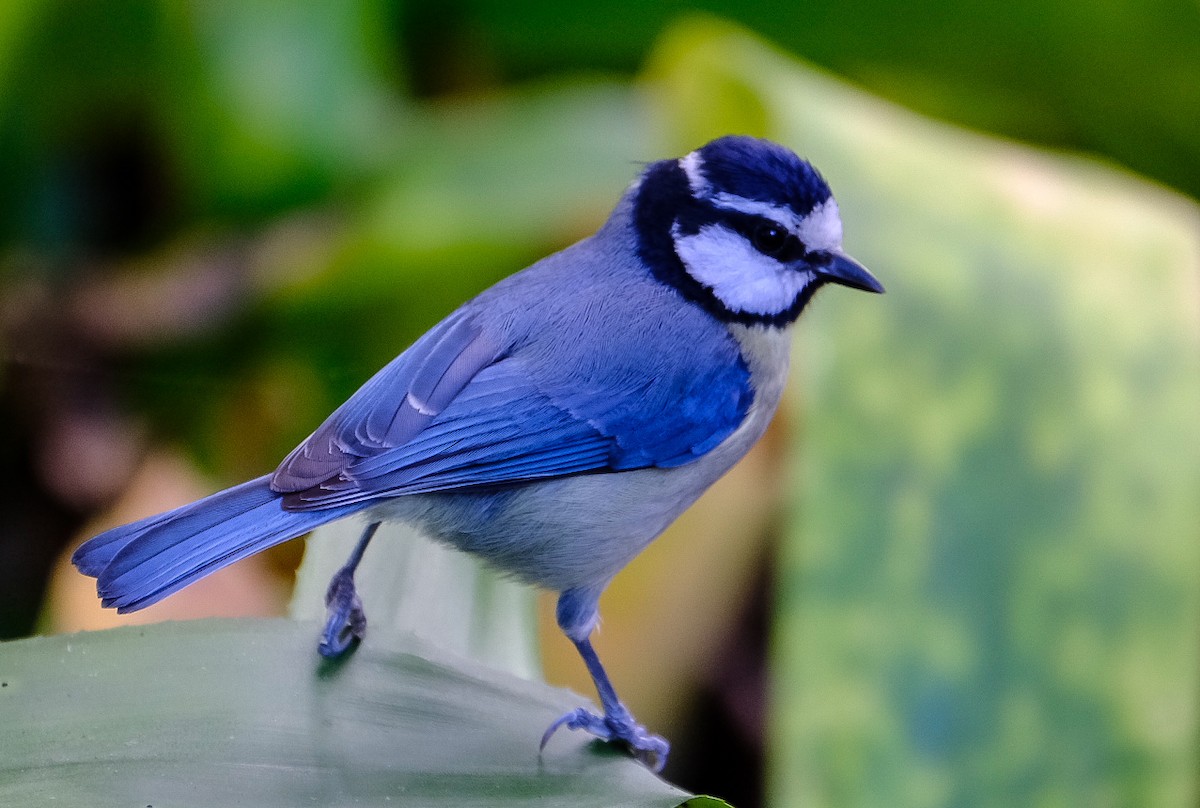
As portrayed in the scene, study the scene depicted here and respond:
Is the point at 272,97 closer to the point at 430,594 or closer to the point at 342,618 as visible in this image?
the point at 430,594

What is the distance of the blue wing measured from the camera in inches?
63.1

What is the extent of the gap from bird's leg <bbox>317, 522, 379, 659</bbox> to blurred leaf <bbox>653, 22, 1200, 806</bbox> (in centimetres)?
73

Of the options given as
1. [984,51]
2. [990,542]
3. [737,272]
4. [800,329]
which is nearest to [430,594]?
[737,272]

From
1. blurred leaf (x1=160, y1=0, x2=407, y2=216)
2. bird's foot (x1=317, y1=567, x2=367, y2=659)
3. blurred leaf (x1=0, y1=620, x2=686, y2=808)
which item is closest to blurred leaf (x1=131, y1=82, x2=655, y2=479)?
blurred leaf (x1=160, y1=0, x2=407, y2=216)

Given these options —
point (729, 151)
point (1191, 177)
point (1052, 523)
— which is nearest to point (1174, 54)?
point (1191, 177)

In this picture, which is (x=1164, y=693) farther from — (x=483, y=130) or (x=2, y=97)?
(x=2, y=97)

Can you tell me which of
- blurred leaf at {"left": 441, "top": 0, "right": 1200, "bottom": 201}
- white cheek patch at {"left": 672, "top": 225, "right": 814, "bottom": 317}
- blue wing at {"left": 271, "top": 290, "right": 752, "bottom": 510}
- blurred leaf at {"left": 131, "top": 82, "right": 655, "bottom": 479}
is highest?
blurred leaf at {"left": 441, "top": 0, "right": 1200, "bottom": 201}

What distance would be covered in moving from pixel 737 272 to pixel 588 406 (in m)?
0.33

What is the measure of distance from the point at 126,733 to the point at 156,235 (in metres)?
2.55

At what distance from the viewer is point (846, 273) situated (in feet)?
6.03

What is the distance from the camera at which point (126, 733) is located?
4.14ft

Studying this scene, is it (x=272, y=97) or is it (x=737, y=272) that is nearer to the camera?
(x=737, y=272)

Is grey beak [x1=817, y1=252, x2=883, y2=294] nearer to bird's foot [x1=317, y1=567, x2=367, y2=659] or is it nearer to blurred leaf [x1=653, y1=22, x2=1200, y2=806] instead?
blurred leaf [x1=653, y1=22, x2=1200, y2=806]

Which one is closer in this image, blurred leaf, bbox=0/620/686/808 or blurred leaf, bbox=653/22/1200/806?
blurred leaf, bbox=0/620/686/808
